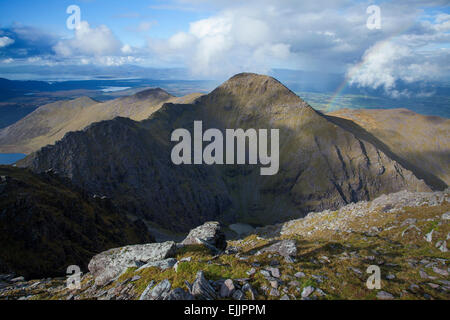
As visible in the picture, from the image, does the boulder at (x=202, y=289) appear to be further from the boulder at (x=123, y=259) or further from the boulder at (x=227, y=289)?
the boulder at (x=123, y=259)

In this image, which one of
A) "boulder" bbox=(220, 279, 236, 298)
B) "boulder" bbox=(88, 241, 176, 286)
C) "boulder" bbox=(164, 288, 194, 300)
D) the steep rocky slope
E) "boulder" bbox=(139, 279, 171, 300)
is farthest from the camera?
the steep rocky slope

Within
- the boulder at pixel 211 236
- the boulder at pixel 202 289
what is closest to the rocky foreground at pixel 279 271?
the boulder at pixel 202 289

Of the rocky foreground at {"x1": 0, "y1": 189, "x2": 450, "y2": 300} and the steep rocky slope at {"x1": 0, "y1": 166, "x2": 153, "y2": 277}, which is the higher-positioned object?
the rocky foreground at {"x1": 0, "y1": 189, "x2": 450, "y2": 300}

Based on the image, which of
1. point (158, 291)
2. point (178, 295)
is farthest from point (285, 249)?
point (158, 291)

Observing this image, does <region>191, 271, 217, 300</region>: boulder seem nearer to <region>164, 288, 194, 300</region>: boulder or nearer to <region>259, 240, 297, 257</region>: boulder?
<region>164, 288, 194, 300</region>: boulder

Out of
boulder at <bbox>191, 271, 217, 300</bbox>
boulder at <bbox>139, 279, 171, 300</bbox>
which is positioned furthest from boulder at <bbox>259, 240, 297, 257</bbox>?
boulder at <bbox>139, 279, 171, 300</bbox>
